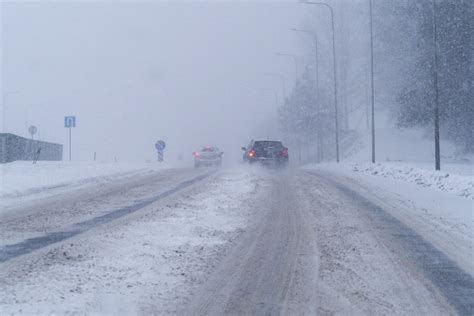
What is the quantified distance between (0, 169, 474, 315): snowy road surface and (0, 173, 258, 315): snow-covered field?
2cm

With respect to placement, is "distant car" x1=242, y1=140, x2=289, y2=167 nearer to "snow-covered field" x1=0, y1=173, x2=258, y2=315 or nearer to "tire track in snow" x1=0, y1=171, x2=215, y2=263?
"tire track in snow" x1=0, y1=171, x2=215, y2=263

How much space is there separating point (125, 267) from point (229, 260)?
4.71ft

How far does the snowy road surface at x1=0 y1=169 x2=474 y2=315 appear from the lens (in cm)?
734

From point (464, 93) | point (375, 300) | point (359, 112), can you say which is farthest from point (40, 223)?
point (359, 112)

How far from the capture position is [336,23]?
62812 mm

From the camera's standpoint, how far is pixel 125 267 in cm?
888

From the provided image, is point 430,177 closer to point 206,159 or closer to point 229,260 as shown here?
point 229,260

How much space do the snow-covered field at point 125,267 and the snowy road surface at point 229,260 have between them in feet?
0.05

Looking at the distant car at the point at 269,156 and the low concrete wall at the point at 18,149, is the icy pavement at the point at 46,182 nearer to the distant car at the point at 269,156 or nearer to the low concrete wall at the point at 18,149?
the distant car at the point at 269,156

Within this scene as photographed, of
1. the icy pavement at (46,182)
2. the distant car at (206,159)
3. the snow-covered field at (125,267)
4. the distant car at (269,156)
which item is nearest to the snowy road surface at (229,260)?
the snow-covered field at (125,267)

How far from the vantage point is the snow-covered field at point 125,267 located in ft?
23.7

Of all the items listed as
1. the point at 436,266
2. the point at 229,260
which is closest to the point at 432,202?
the point at 436,266

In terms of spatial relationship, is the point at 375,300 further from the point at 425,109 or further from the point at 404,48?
the point at 404,48

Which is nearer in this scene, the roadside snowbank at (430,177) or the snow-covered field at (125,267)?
the snow-covered field at (125,267)
